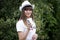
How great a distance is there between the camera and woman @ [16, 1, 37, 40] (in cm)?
350

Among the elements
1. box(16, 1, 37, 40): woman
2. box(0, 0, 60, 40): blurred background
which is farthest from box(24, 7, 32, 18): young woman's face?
box(0, 0, 60, 40): blurred background

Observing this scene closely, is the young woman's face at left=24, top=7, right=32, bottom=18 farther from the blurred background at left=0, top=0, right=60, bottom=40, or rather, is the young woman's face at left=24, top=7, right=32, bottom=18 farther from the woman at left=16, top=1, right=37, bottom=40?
the blurred background at left=0, top=0, right=60, bottom=40

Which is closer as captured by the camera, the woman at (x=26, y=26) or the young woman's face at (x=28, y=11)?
the woman at (x=26, y=26)

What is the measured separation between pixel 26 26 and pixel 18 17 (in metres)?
3.83

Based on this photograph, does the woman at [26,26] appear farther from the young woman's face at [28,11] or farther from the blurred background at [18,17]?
the blurred background at [18,17]

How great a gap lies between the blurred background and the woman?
11.5 ft

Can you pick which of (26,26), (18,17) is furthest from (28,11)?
(18,17)

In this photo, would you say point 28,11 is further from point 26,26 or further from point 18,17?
point 18,17

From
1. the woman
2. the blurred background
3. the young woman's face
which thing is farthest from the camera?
the blurred background

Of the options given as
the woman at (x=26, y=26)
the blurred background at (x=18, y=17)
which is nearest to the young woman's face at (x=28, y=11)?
the woman at (x=26, y=26)

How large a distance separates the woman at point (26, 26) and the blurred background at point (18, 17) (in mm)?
3496

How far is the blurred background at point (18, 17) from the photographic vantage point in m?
7.32

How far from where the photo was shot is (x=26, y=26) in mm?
3529

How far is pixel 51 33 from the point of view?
868 cm
